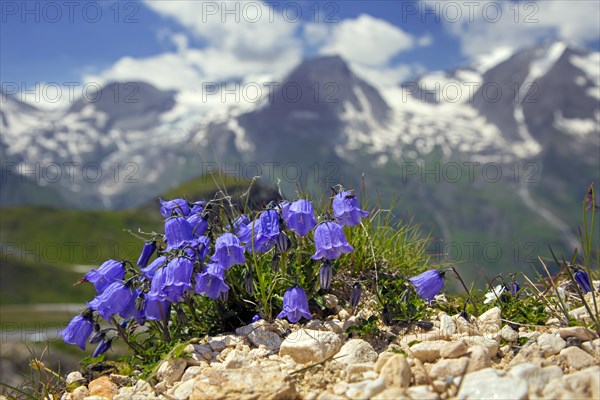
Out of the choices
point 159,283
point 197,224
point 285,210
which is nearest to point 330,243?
point 285,210

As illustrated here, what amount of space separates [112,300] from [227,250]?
136cm

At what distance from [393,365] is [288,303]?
1.61m

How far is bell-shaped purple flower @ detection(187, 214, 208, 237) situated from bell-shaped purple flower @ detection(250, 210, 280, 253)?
2.16 ft

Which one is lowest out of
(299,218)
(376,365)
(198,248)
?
(376,365)

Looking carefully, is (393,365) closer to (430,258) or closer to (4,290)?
(430,258)

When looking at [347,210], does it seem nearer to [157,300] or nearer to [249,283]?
[249,283]

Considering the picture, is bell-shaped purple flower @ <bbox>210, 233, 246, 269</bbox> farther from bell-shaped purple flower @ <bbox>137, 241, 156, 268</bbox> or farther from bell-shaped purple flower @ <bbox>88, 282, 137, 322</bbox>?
bell-shaped purple flower @ <bbox>88, 282, 137, 322</bbox>

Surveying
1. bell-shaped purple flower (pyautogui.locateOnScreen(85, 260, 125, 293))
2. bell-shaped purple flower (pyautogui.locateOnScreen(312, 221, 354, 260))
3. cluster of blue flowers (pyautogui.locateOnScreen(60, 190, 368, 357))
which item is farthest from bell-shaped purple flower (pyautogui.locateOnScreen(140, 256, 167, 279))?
bell-shaped purple flower (pyautogui.locateOnScreen(312, 221, 354, 260))

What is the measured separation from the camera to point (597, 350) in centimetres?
549

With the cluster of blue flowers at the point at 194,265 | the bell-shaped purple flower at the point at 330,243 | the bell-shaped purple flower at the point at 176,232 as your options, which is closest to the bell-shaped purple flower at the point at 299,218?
the cluster of blue flowers at the point at 194,265

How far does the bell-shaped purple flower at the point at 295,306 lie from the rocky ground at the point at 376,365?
22 centimetres

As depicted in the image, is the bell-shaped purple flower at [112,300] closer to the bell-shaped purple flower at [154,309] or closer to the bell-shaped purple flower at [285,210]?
the bell-shaped purple flower at [154,309]

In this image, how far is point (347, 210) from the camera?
6641 mm

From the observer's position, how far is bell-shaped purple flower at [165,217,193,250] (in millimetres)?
6551
